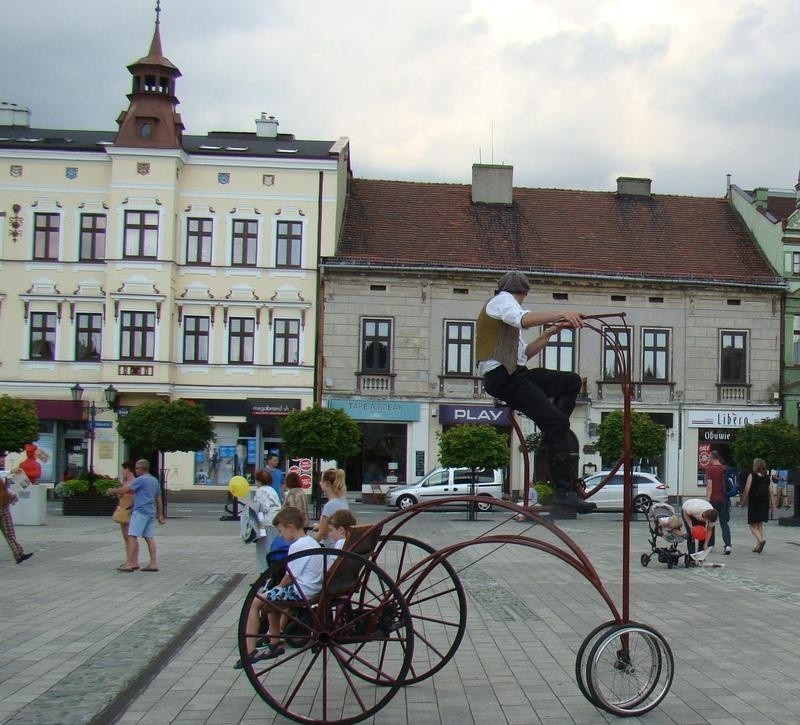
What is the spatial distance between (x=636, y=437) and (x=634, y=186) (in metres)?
15.9

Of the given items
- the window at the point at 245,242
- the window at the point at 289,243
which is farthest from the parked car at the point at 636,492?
the window at the point at 245,242

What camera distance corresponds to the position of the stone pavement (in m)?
7.53

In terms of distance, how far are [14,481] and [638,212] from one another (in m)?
29.4

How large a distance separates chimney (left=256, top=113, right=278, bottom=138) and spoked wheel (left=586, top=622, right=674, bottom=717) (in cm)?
3869

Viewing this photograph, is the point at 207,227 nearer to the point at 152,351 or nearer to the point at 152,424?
the point at 152,351

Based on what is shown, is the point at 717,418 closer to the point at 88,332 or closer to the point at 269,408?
the point at 269,408

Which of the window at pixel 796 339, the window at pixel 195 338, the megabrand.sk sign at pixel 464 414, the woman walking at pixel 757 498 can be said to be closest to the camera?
the woman walking at pixel 757 498

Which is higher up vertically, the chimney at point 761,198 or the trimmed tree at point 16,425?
the chimney at point 761,198

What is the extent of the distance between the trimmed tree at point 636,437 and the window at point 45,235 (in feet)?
67.0

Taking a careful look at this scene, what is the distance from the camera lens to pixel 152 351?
1515 inches

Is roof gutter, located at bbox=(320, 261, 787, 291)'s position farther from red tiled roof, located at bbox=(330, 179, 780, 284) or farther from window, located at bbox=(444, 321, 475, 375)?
window, located at bbox=(444, 321, 475, 375)

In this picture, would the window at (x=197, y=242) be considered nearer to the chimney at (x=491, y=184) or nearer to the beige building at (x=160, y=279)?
the beige building at (x=160, y=279)

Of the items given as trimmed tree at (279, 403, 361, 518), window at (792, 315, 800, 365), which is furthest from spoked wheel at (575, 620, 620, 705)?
window at (792, 315, 800, 365)

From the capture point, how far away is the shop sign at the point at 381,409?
130 feet
